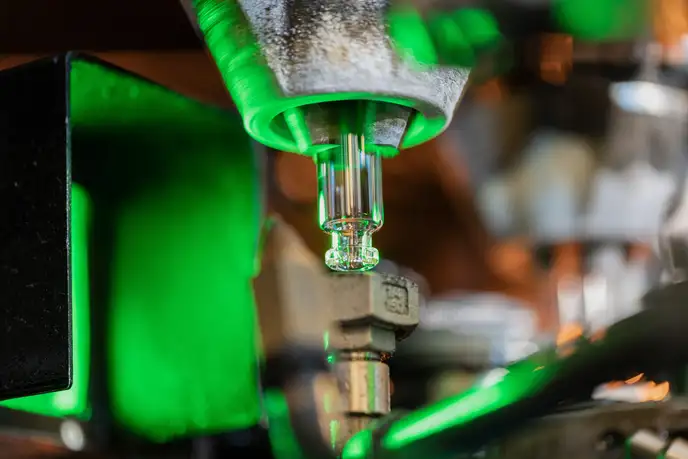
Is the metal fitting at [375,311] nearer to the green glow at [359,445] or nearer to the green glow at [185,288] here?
the green glow at [359,445]

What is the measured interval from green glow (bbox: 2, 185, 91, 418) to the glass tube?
24cm

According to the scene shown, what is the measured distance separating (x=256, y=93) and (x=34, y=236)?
15 cm

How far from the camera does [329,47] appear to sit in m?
0.37

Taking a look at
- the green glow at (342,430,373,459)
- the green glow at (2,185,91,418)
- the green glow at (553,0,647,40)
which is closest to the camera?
the green glow at (553,0,647,40)

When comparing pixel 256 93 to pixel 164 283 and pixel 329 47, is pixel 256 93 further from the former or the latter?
pixel 164 283

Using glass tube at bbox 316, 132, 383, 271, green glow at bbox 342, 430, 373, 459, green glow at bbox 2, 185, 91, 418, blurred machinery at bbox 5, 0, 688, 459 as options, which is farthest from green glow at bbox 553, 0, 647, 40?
green glow at bbox 2, 185, 91, 418

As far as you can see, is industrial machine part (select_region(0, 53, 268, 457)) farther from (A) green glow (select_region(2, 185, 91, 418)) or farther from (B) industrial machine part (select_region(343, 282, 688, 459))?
(B) industrial machine part (select_region(343, 282, 688, 459))

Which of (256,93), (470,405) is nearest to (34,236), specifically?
(256,93)

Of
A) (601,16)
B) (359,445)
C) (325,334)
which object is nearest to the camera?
(601,16)

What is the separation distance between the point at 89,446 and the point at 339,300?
23cm

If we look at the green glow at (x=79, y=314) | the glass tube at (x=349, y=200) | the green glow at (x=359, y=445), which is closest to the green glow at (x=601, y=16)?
the glass tube at (x=349, y=200)

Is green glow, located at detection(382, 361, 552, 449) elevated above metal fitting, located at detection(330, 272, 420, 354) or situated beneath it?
situated beneath

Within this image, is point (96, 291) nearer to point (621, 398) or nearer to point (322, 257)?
point (322, 257)

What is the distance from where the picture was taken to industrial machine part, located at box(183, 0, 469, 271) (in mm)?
370
